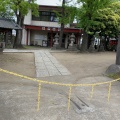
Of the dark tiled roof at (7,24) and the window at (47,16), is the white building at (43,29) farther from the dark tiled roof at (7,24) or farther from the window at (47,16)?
the dark tiled roof at (7,24)

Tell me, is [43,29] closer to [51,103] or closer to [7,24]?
[7,24]

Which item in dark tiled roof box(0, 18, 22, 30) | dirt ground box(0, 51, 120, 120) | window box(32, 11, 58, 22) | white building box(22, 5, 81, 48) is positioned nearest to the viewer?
dirt ground box(0, 51, 120, 120)

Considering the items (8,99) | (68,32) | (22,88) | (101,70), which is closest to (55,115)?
(8,99)

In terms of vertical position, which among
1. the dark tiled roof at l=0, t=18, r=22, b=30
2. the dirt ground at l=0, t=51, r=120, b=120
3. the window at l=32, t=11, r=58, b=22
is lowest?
the dirt ground at l=0, t=51, r=120, b=120

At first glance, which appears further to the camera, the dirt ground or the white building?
the white building

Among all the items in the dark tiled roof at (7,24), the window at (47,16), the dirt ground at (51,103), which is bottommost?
the dirt ground at (51,103)

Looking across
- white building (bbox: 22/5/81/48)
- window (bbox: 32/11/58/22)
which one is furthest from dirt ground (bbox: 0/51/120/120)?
window (bbox: 32/11/58/22)

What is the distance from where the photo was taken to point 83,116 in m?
4.98

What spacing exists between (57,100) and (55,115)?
1.07 meters

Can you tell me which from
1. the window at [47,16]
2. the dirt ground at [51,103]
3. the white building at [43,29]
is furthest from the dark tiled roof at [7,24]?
the window at [47,16]

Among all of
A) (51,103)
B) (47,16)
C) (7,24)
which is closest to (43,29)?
(47,16)

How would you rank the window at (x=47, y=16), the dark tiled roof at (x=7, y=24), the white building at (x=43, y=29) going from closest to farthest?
1. the dark tiled roof at (x=7, y=24)
2. the white building at (x=43, y=29)
3. the window at (x=47, y=16)

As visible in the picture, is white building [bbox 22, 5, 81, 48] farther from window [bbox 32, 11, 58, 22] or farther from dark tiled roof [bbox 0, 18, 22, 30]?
dark tiled roof [bbox 0, 18, 22, 30]

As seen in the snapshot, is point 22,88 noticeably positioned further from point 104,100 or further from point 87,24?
point 87,24
